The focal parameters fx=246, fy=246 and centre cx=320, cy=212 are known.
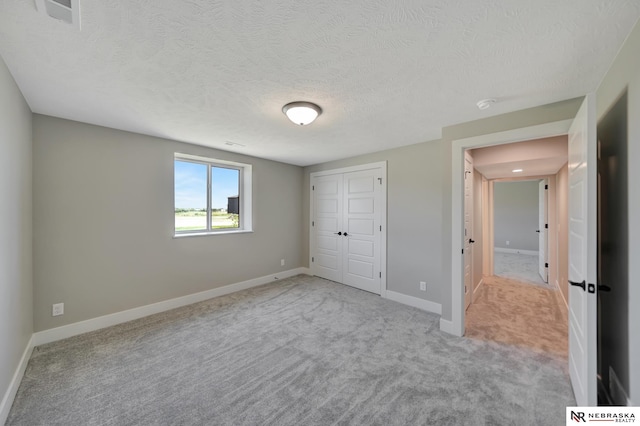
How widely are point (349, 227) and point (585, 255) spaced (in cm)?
317

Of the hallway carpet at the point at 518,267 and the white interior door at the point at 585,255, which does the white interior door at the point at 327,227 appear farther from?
the hallway carpet at the point at 518,267

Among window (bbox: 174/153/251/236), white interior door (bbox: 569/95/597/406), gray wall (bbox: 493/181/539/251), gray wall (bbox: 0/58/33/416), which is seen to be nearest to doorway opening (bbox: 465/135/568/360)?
white interior door (bbox: 569/95/597/406)

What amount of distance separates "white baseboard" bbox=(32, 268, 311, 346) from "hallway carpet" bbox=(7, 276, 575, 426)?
10cm

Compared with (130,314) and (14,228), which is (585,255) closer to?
(14,228)

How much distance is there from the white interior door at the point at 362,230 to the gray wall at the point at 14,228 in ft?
12.7

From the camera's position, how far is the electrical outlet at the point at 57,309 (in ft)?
8.40

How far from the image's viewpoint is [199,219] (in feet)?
12.9

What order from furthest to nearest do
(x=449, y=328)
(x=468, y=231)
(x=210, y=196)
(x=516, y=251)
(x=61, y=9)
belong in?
(x=516, y=251), (x=210, y=196), (x=468, y=231), (x=449, y=328), (x=61, y=9)

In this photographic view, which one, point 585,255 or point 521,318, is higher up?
point 585,255

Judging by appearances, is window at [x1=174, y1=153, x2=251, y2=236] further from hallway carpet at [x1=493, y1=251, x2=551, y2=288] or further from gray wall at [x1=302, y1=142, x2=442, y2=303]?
hallway carpet at [x1=493, y1=251, x2=551, y2=288]

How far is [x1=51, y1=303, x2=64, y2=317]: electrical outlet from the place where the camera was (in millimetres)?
2561

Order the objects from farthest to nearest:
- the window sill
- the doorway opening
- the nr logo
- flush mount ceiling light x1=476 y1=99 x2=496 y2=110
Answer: the window sill < the doorway opening < flush mount ceiling light x1=476 y1=99 x2=496 y2=110 < the nr logo

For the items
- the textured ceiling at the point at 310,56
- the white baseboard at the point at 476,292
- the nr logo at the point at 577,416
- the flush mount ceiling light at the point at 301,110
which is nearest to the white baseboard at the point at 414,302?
the white baseboard at the point at 476,292

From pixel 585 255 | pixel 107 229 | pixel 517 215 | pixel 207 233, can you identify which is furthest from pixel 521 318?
pixel 517 215
